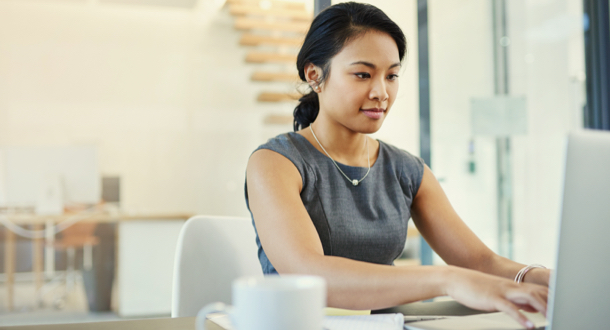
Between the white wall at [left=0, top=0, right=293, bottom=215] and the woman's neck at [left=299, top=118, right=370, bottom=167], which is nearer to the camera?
the woman's neck at [left=299, top=118, right=370, bottom=167]

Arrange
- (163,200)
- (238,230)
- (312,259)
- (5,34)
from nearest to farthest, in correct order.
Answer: (312,259) → (238,230) → (5,34) → (163,200)

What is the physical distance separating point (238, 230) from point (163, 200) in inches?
88.1

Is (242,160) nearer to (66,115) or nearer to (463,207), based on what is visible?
(66,115)

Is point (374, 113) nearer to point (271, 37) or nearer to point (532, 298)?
point (532, 298)

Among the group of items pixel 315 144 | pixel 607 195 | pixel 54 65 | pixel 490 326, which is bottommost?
pixel 490 326

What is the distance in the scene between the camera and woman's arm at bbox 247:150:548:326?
589 mm

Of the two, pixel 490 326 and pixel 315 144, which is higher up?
pixel 315 144

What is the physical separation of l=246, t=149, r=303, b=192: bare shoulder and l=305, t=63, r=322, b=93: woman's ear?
0.22m

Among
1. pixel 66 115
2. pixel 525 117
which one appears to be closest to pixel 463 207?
pixel 525 117

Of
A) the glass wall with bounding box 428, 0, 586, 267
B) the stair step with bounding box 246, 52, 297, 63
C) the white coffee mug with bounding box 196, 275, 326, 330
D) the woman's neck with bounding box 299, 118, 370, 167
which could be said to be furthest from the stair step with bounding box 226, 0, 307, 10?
the white coffee mug with bounding box 196, 275, 326, 330

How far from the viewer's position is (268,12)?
340 centimetres

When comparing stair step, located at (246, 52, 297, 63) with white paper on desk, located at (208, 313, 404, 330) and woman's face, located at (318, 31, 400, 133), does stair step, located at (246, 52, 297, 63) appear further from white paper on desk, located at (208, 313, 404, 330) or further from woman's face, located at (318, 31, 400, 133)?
white paper on desk, located at (208, 313, 404, 330)

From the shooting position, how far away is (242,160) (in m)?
3.30

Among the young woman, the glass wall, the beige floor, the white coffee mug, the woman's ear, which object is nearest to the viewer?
the white coffee mug
